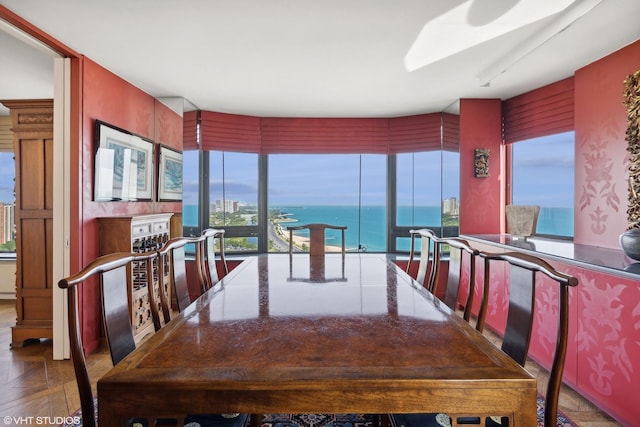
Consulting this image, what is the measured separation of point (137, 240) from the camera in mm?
3295

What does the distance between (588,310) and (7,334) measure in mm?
4924

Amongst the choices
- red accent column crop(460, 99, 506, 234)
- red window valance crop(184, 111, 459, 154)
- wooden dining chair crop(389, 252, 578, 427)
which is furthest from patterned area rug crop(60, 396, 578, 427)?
red window valance crop(184, 111, 459, 154)

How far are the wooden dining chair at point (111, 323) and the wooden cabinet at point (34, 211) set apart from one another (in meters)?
2.61

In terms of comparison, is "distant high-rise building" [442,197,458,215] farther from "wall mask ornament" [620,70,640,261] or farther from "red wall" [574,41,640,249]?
"wall mask ornament" [620,70,640,261]

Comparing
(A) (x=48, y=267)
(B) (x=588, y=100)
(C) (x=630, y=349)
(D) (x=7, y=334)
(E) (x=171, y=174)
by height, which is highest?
(B) (x=588, y=100)

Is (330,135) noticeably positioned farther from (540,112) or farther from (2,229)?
(2,229)

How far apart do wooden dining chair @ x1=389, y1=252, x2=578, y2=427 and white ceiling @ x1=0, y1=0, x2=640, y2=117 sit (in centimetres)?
169

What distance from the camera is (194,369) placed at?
92 cm

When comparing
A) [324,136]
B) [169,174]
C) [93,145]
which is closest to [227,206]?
[169,174]

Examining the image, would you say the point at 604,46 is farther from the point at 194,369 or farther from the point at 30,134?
the point at 30,134

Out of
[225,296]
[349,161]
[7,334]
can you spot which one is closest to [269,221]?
[349,161]

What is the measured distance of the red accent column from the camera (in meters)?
4.20

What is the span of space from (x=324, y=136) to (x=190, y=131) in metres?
1.70

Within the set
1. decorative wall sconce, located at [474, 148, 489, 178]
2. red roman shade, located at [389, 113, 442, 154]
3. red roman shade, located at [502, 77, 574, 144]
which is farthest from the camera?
red roman shade, located at [389, 113, 442, 154]
